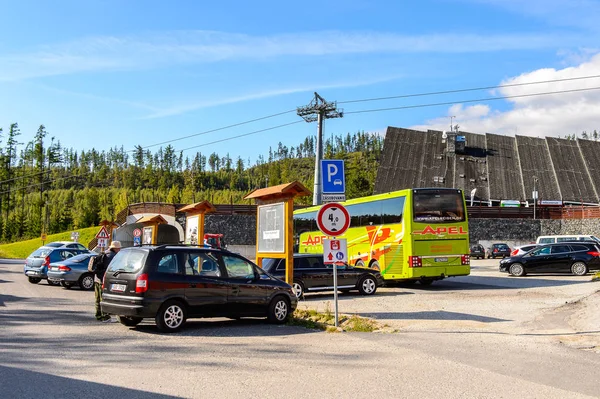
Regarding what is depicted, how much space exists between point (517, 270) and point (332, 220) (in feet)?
63.1

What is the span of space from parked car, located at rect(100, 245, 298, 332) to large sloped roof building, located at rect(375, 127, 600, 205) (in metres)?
60.3

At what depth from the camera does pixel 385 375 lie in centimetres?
793

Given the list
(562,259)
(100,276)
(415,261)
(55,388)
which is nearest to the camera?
(55,388)

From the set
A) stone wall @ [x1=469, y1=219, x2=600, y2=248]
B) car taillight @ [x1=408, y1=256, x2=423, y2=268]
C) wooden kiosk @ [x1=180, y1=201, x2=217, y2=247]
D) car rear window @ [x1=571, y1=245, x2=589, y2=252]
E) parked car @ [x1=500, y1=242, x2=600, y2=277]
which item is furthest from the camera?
stone wall @ [x1=469, y1=219, x2=600, y2=248]

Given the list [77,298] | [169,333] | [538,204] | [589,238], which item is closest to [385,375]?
[169,333]

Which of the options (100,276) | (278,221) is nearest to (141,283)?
(100,276)

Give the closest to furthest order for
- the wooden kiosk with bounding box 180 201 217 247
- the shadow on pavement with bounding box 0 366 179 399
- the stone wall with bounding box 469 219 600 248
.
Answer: the shadow on pavement with bounding box 0 366 179 399 < the wooden kiosk with bounding box 180 201 217 247 < the stone wall with bounding box 469 219 600 248

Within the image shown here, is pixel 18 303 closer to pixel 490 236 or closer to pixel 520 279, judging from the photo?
pixel 520 279

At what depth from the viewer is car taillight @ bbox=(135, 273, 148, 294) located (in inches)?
448

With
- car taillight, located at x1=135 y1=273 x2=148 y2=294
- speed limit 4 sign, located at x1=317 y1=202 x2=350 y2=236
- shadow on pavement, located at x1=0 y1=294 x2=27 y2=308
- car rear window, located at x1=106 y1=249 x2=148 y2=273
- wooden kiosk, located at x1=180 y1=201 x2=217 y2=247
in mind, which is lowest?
shadow on pavement, located at x1=0 y1=294 x2=27 y2=308

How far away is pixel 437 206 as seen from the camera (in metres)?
22.8

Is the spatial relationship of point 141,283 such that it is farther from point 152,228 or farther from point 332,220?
point 152,228

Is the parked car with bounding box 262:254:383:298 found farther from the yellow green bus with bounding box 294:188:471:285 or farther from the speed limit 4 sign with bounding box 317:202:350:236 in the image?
the speed limit 4 sign with bounding box 317:202:350:236

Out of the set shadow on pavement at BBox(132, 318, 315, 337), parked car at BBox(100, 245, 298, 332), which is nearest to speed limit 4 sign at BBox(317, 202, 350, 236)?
parked car at BBox(100, 245, 298, 332)
